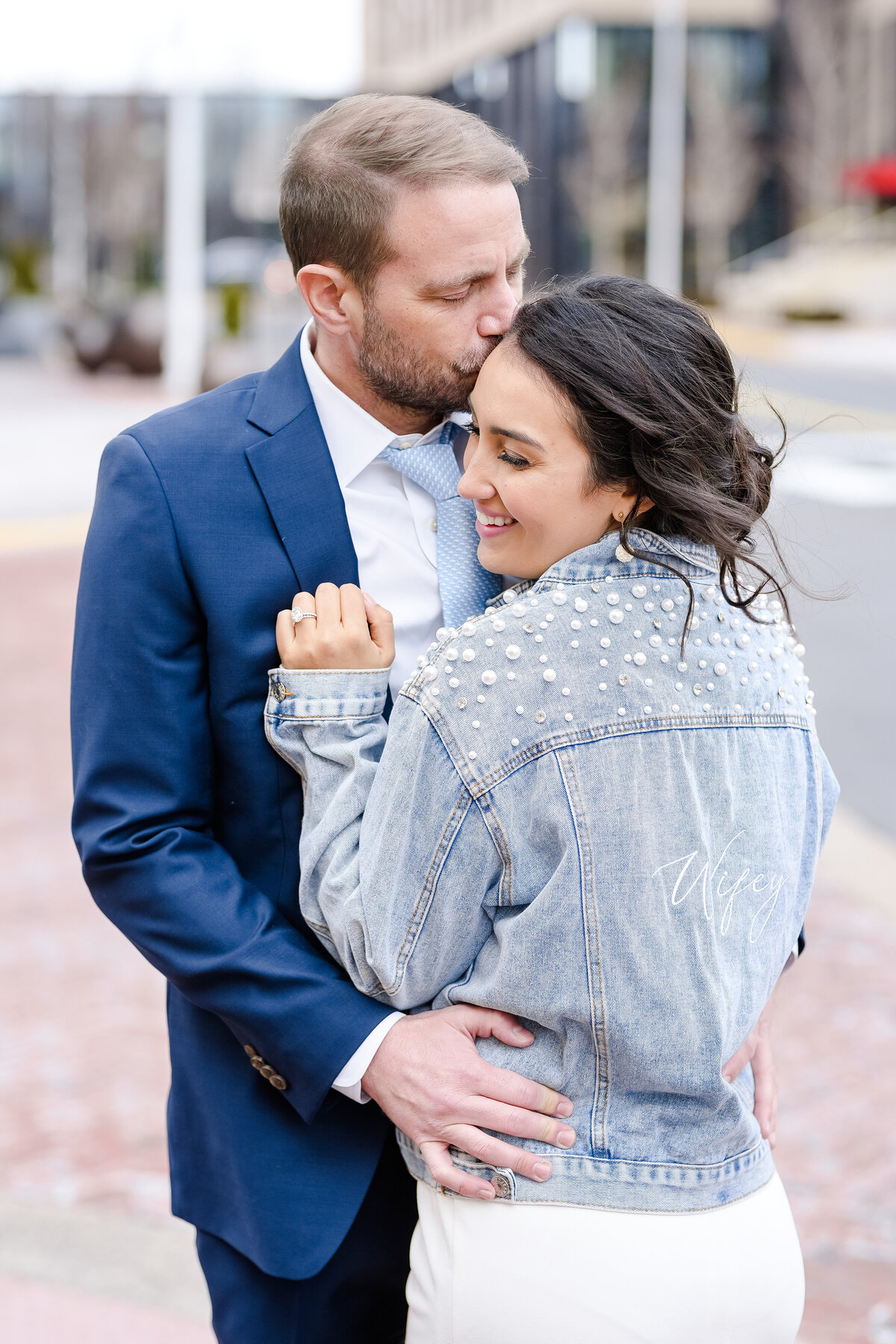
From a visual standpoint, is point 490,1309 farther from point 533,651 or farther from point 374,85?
point 374,85

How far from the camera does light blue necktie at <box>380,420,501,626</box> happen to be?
6.58 ft

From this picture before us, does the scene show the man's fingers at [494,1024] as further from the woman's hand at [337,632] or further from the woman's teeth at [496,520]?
the woman's teeth at [496,520]

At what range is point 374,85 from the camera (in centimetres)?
6219

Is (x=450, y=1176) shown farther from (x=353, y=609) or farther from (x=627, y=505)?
(x=627, y=505)

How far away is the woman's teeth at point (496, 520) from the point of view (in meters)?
1.83

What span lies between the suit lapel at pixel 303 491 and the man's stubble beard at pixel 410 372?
0.38 ft

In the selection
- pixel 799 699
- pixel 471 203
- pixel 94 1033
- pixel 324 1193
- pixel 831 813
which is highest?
pixel 471 203

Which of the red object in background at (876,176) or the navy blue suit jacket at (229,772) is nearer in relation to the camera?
the navy blue suit jacket at (229,772)

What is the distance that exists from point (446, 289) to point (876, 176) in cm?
4070

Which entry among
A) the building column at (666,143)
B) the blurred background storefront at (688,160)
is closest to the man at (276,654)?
the building column at (666,143)

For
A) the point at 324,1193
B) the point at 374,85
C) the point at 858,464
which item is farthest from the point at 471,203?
the point at 374,85

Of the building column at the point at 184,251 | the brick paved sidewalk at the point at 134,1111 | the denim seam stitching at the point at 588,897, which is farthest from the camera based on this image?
the building column at the point at 184,251

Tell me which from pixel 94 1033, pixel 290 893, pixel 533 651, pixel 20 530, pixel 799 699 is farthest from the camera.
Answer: pixel 20 530

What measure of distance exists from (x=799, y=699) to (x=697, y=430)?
15.3 inches
